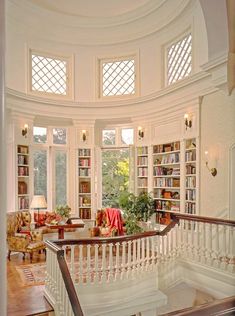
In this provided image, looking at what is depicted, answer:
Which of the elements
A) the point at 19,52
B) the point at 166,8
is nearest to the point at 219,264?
the point at 166,8

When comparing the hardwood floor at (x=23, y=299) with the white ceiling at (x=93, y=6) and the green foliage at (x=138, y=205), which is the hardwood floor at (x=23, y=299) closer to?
the green foliage at (x=138, y=205)

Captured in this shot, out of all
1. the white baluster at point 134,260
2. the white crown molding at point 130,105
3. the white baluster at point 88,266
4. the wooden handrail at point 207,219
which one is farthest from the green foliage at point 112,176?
the white baluster at point 88,266

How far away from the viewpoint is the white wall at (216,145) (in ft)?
17.7

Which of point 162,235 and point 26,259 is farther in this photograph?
point 26,259

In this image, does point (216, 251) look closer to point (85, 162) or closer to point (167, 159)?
point (167, 159)

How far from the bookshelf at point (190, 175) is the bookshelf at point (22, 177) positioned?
3776 mm

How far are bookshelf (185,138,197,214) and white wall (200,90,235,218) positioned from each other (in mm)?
293

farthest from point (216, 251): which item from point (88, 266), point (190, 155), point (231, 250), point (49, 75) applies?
point (49, 75)

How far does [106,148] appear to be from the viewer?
28.6ft

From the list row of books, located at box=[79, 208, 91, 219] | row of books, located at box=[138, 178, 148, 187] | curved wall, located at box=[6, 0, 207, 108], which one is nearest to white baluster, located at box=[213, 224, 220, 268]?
curved wall, located at box=[6, 0, 207, 108]

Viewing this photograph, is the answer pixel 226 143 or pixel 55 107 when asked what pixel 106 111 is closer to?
pixel 55 107

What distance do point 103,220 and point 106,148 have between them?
2.10 metres

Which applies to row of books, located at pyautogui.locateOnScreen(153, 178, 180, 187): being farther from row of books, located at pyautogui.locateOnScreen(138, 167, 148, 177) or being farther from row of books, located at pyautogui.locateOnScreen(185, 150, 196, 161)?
row of books, located at pyautogui.locateOnScreen(185, 150, 196, 161)

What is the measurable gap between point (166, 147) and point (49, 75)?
3631 mm
